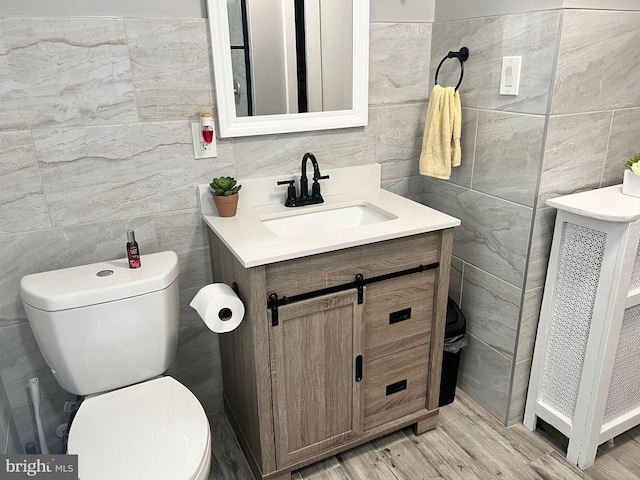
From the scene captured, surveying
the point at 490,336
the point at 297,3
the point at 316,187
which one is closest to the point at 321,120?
the point at 316,187

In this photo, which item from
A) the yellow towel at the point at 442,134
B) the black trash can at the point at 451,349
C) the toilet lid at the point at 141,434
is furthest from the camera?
the black trash can at the point at 451,349

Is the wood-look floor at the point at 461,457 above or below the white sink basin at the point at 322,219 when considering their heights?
below

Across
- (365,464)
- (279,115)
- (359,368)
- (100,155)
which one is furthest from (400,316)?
(100,155)

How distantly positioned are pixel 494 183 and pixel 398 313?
609 millimetres

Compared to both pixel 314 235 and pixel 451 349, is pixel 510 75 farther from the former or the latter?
pixel 451 349

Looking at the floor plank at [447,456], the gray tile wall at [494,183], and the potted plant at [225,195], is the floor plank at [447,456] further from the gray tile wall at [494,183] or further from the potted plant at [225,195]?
the potted plant at [225,195]

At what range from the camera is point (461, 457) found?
182 cm

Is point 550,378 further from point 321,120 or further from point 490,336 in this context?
point 321,120

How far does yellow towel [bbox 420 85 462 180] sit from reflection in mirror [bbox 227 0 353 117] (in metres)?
0.34

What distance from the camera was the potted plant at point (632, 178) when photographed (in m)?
1.59

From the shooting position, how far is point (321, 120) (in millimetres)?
1878

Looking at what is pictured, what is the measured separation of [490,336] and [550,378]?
26 cm

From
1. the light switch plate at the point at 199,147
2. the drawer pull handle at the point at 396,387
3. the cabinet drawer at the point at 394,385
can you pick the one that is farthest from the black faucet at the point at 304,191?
the drawer pull handle at the point at 396,387

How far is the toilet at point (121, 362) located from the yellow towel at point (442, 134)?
3.46 feet
